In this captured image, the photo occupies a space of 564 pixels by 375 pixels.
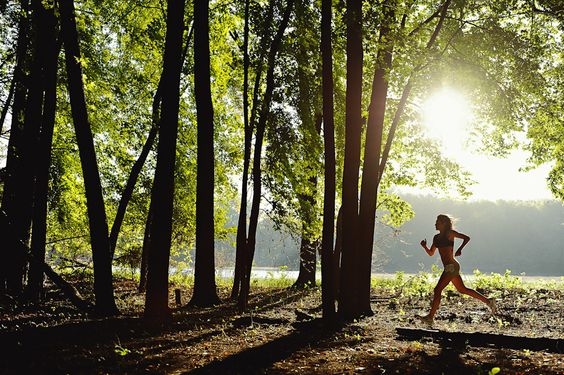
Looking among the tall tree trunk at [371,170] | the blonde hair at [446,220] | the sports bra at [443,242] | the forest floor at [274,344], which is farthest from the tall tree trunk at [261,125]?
the blonde hair at [446,220]

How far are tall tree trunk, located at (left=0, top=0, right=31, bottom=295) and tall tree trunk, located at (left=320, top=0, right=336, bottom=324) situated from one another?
26.3 ft

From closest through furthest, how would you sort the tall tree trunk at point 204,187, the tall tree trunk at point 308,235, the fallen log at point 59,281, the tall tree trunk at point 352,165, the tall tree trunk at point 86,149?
the tall tree trunk at point 352,165 → the tall tree trunk at point 86,149 → the fallen log at point 59,281 → the tall tree trunk at point 204,187 → the tall tree trunk at point 308,235

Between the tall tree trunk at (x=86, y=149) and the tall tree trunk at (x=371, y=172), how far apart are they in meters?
5.58

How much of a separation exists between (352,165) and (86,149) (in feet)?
18.3

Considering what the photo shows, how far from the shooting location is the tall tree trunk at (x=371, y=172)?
10.9 meters

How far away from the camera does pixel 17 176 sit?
14211 millimetres

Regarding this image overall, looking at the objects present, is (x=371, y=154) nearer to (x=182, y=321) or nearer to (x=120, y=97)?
(x=182, y=321)

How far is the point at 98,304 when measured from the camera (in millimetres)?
10648

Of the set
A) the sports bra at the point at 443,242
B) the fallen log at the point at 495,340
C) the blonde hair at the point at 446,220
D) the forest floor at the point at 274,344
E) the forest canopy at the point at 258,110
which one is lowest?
the forest floor at the point at 274,344

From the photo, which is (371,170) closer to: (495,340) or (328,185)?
(328,185)

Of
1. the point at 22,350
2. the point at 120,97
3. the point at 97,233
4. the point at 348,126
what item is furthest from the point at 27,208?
the point at 348,126

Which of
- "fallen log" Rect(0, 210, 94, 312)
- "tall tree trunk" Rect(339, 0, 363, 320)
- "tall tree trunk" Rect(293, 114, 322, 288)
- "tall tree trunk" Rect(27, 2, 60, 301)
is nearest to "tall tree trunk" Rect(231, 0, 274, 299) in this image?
"tall tree trunk" Rect(293, 114, 322, 288)

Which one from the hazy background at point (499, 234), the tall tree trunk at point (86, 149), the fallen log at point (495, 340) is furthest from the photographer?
the hazy background at point (499, 234)

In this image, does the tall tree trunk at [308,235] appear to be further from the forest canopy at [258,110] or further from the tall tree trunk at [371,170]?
the tall tree trunk at [371,170]
